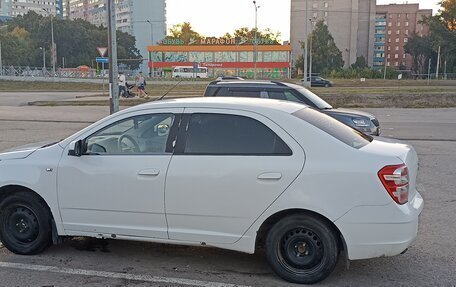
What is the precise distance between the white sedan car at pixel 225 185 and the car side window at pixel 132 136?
11 mm

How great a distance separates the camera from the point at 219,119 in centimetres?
412

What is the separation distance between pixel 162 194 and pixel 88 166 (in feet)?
2.65

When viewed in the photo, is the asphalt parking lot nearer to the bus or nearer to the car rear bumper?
the car rear bumper

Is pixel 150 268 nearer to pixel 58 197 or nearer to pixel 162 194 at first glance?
pixel 162 194

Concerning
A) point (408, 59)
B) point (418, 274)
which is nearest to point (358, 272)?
point (418, 274)

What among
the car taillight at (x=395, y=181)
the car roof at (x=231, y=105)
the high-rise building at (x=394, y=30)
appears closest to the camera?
the car taillight at (x=395, y=181)

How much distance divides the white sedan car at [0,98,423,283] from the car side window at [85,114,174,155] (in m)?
0.01

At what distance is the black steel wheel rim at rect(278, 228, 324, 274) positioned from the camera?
386cm

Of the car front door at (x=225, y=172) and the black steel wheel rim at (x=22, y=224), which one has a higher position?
the car front door at (x=225, y=172)

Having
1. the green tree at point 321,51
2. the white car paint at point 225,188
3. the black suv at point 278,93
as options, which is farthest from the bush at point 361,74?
the white car paint at point 225,188

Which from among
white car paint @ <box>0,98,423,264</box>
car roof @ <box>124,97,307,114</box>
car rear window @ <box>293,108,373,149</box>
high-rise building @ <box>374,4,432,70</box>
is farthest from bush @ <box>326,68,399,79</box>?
white car paint @ <box>0,98,423,264</box>

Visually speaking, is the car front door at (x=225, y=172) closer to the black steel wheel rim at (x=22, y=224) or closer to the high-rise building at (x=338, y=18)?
the black steel wheel rim at (x=22, y=224)

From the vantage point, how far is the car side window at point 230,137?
3.91 metres

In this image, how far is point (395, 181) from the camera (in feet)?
12.1
